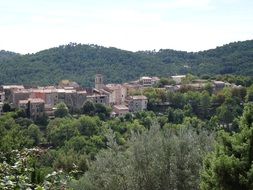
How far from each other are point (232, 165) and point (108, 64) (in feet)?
279

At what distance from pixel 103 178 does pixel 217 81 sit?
5434 centimetres

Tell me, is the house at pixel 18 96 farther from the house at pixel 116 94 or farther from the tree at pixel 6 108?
the house at pixel 116 94

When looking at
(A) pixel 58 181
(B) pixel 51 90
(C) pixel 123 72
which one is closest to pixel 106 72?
(C) pixel 123 72

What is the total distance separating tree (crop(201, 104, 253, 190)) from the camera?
23.1 feet

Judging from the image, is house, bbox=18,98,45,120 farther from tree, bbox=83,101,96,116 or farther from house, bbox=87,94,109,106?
house, bbox=87,94,109,106

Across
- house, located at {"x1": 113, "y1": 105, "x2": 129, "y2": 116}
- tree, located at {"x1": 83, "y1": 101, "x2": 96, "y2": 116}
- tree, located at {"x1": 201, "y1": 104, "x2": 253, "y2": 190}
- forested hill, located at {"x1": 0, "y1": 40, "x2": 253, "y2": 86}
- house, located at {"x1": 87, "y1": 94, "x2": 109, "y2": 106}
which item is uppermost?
forested hill, located at {"x1": 0, "y1": 40, "x2": 253, "y2": 86}

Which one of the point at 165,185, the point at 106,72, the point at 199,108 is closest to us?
the point at 165,185

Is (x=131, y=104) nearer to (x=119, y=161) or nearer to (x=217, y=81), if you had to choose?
(x=217, y=81)

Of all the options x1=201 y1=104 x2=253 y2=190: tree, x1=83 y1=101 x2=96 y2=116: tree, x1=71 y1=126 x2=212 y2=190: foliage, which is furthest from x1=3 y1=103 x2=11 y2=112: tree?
x1=201 y1=104 x2=253 y2=190: tree

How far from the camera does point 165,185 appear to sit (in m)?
8.95

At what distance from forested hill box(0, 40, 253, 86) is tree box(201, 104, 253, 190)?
216 ft

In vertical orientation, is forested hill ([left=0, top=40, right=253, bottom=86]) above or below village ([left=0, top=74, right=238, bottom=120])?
above

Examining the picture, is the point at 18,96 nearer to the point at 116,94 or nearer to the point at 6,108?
the point at 6,108

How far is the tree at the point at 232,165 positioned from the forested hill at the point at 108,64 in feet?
216
